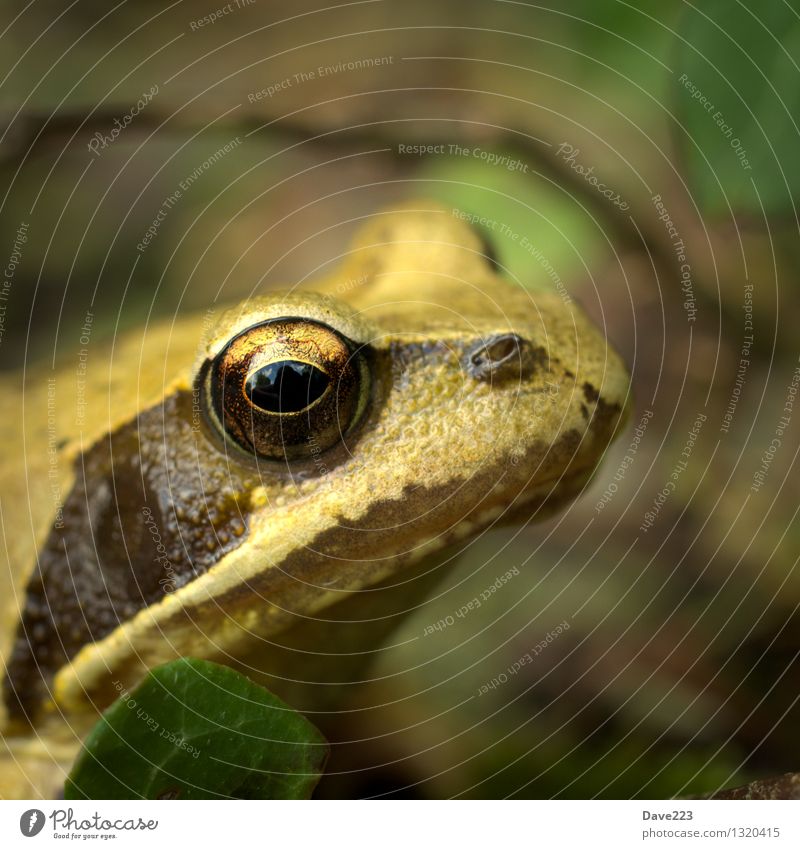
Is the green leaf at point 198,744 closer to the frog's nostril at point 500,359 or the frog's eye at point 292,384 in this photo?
the frog's eye at point 292,384

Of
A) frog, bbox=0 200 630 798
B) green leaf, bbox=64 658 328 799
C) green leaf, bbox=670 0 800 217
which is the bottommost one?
green leaf, bbox=64 658 328 799

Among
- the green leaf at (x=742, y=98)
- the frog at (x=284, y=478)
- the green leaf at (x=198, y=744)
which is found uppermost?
the green leaf at (x=742, y=98)

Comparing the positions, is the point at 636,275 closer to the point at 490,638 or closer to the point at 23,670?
the point at 490,638

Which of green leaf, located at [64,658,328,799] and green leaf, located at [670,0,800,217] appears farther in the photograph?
green leaf, located at [670,0,800,217]

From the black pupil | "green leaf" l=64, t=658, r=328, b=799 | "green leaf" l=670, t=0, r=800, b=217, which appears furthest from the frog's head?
"green leaf" l=670, t=0, r=800, b=217

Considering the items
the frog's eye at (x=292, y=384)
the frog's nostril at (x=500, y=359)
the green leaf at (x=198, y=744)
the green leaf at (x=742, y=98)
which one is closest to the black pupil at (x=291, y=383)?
the frog's eye at (x=292, y=384)

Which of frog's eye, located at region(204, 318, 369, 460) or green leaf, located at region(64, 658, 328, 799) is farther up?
frog's eye, located at region(204, 318, 369, 460)

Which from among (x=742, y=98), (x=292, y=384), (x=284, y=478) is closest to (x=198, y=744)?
(x=284, y=478)

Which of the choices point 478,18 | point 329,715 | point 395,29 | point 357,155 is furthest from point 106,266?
point 329,715

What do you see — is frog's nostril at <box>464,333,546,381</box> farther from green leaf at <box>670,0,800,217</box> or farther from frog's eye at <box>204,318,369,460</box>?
green leaf at <box>670,0,800,217</box>
